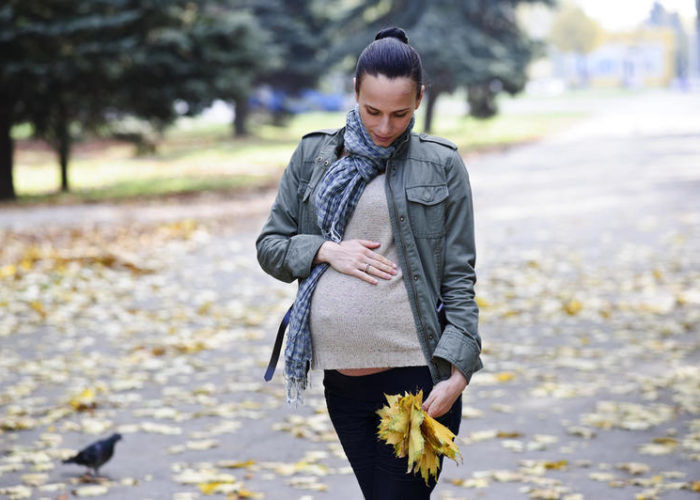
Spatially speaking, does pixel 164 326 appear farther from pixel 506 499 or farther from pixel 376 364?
pixel 376 364

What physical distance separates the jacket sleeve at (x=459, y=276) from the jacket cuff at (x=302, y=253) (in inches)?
14.4

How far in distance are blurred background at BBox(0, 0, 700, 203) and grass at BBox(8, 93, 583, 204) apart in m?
0.07

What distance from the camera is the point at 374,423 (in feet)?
8.94

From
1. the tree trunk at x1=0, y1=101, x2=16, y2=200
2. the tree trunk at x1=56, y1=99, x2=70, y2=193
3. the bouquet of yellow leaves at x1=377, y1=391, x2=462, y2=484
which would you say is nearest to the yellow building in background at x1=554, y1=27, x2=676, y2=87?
the tree trunk at x1=56, y1=99, x2=70, y2=193

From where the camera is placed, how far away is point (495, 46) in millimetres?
29219

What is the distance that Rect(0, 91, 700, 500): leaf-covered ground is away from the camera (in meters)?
4.83

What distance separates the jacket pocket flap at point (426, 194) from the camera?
2547 mm

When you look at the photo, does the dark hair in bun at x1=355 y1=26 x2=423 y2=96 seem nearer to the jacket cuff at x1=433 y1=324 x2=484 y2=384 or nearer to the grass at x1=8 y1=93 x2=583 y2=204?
the jacket cuff at x1=433 y1=324 x2=484 y2=384

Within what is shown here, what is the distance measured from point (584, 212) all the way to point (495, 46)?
628 inches

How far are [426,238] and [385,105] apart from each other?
0.38m

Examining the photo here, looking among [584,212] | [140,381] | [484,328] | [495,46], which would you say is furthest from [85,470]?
[495,46]

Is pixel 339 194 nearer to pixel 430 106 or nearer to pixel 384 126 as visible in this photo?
pixel 384 126

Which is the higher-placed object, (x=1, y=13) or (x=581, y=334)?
(x=1, y=13)

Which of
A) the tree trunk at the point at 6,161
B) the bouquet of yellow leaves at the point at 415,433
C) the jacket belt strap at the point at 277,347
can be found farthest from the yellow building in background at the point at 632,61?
the bouquet of yellow leaves at the point at 415,433
